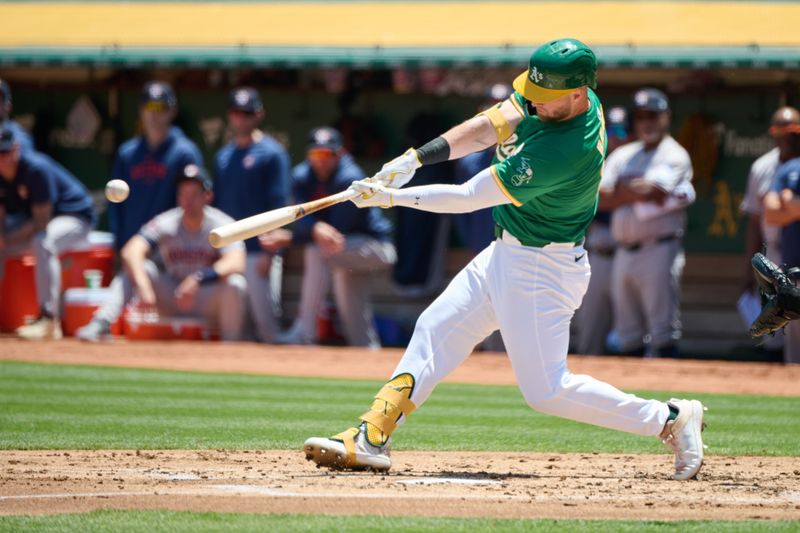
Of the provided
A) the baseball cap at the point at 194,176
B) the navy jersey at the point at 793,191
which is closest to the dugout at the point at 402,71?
the baseball cap at the point at 194,176

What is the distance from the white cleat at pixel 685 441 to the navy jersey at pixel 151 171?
7.74m

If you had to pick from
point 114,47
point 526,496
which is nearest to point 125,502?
point 526,496

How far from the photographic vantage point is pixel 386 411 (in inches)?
216

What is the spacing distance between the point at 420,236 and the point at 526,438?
20.9 feet

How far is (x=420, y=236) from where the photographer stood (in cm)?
1329

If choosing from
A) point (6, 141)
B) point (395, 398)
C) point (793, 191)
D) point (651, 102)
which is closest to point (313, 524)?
point (395, 398)

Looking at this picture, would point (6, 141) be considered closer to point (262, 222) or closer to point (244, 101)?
point (244, 101)

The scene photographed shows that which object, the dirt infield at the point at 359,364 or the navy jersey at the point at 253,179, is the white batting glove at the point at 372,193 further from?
the navy jersey at the point at 253,179

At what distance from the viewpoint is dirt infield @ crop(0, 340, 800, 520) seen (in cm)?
473

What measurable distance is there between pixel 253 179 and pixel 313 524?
27.4ft

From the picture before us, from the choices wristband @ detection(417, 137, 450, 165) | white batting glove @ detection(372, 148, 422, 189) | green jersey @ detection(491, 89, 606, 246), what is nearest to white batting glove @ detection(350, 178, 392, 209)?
white batting glove @ detection(372, 148, 422, 189)

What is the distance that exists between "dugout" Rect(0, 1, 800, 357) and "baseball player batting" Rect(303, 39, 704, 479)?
7035 mm

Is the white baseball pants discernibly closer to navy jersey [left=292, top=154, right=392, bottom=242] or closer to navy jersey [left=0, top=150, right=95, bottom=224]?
navy jersey [left=292, top=154, right=392, bottom=242]

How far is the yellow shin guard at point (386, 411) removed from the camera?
549 centimetres
